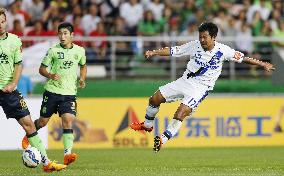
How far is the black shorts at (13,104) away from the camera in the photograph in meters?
13.9

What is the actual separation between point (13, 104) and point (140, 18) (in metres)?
12.0

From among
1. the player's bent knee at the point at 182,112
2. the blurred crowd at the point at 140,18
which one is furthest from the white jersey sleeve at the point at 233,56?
the blurred crowd at the point at 140,18

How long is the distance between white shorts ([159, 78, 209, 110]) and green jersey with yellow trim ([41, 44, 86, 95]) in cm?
158

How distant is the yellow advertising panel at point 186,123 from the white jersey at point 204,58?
23.7ft

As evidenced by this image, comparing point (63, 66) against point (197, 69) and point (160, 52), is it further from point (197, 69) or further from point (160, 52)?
point (197, 69)

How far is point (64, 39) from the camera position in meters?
16.0

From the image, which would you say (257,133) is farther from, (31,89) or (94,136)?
(31,89)

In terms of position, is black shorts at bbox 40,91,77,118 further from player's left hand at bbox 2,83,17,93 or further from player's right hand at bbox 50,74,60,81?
player's left hand at bbox 2,83,17,93

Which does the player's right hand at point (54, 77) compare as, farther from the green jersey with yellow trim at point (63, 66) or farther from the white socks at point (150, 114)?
the white socks at point (150, 114)

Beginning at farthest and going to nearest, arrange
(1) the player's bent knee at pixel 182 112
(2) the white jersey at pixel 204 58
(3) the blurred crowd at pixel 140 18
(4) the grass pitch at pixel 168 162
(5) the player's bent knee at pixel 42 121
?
(3) the blurred crowd at pixel 140 18, (5) the player's bent knee at pixel 42 121, (2) the white jersey at pixel 204 58, (1) the player's bent knee at pixel 182 112, (4) the grass pitch at pixel 168 162

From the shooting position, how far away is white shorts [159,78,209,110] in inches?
635

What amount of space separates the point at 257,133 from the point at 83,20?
556 cm

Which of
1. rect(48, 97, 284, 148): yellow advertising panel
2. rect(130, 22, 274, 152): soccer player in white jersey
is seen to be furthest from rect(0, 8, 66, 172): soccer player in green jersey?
rect(48, 97, 284, 148): yellow advertising panel

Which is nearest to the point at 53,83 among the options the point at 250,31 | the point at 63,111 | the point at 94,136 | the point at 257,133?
the point at 63,111
